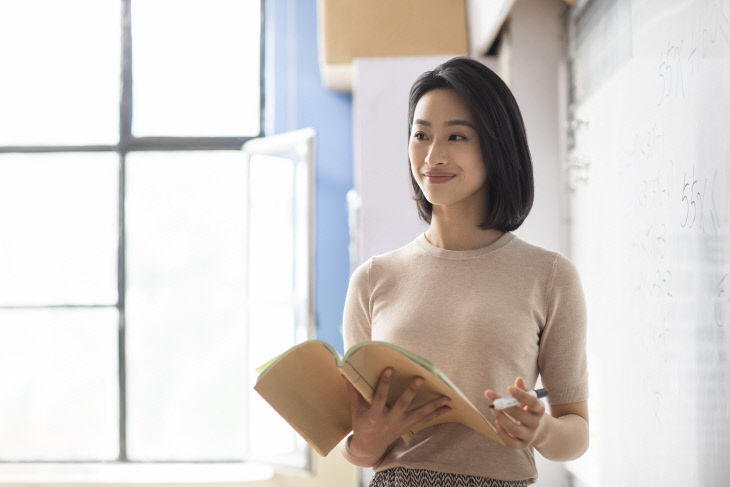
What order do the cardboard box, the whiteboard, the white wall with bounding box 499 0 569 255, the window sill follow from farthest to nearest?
1. the window sill
2. the cardboard box
3. the white wall with bounding box 499 0 569 255
4. the whiteboard

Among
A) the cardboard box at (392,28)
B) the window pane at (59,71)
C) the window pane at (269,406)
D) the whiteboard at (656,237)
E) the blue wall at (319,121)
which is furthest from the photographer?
the window pane at (59,71)

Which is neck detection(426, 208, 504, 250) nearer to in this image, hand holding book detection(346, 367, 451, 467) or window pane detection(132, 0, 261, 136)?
hand holding book detection(346, 367, 451, 467)

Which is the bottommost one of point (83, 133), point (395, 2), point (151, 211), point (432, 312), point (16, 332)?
point (16, 332)

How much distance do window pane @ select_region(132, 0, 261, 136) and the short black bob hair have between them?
3022mm

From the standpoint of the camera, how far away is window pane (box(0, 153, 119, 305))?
4.07m

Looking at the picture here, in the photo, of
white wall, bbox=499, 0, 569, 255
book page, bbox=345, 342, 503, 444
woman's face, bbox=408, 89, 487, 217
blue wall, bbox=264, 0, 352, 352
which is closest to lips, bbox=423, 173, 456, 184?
woman's face, bbox=408, 89, 487, 217

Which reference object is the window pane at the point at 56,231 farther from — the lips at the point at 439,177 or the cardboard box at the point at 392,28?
the lips at the point at 439,177

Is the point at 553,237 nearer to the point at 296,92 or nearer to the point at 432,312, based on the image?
the point at 432,312

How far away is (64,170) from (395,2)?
82.2 inches

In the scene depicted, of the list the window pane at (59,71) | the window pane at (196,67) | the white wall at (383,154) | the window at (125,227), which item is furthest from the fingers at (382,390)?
the window pane at (59,71)

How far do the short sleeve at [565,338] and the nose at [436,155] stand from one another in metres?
0.22

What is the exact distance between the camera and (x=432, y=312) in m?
1.10

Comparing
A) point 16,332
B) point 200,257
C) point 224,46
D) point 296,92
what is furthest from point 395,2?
point 16,332

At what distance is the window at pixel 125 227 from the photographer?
13.2 feet
